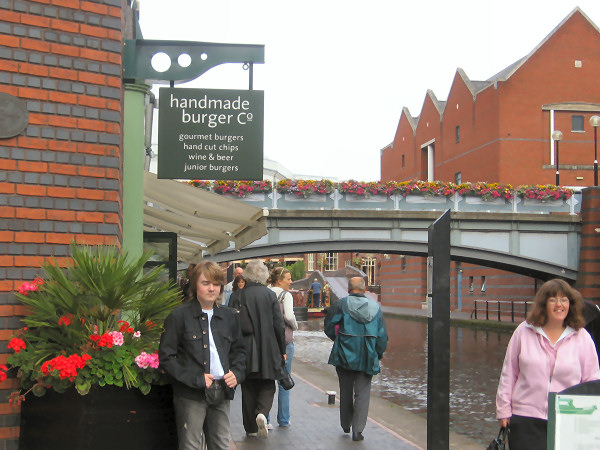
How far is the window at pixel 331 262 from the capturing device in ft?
301

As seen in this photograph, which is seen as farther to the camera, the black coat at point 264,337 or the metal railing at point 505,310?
the metal railing at point 505,310

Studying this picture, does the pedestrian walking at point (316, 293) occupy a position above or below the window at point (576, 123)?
below

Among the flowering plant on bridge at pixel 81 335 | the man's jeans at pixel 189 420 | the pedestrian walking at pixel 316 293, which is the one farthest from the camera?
the pedestrian walking at pixel 316 293

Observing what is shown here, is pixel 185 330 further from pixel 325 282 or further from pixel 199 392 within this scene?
pixel 325 282

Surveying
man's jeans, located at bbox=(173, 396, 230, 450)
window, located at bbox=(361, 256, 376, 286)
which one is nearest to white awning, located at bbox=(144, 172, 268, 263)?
man's jeans, located at bbox=(173, 396, 230, 450)

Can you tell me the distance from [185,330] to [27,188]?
1371mm

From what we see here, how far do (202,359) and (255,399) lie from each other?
321 centimetres

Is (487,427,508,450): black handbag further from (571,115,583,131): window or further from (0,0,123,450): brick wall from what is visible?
(571,115,583,131): window

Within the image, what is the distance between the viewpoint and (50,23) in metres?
5.28

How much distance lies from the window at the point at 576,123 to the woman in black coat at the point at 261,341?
38055mm

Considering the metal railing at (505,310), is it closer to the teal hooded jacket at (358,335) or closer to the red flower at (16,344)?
the teal hooded jacket at (358,335)

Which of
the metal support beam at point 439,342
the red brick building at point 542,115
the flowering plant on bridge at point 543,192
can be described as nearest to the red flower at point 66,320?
the metal support beam at point 439,342

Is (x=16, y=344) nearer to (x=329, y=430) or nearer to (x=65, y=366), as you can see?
(x=65, y=366)

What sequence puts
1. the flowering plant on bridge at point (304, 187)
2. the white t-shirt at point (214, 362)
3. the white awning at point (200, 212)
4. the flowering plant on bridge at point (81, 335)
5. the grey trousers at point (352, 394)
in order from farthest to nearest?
the flowering plant on bridge at point (304, 187) < the white awning at point (200, 212) < the grey trousers at point (352, 394) < the white t-shirt at point (214, 362) < the flowering plant on bridge at point (81, 335)
